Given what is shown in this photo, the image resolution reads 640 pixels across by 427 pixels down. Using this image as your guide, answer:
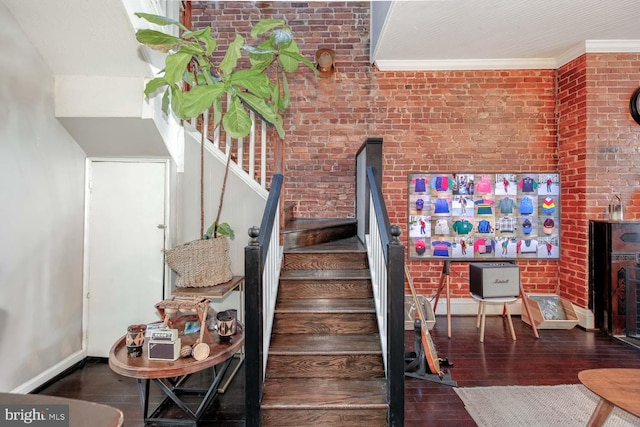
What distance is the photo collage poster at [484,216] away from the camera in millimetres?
4312

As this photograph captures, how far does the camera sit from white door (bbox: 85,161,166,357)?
11.0ft

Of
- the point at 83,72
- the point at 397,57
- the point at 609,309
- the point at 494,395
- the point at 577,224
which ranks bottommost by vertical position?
the point at 494,395

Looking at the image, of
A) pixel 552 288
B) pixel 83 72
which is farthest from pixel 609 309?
pixel 83 72

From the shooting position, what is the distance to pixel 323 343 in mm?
2439

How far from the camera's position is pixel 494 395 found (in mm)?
2609

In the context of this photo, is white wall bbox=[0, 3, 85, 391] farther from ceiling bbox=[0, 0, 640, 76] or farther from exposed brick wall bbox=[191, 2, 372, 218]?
exposed brick wall bbox=[191, 2, 372, 218]

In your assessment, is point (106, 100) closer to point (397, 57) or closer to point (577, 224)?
Answer: point (397, 57)

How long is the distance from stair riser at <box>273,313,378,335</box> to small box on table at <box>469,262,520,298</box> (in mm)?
1660

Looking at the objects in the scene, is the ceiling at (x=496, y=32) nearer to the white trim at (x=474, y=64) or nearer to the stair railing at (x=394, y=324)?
the white trim at (x=474, y=64)

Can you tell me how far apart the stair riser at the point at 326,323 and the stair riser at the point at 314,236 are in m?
0.74

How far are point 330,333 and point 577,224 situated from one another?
11.0 feet

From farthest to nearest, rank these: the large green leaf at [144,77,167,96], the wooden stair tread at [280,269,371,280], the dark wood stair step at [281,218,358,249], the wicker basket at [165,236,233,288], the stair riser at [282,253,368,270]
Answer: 1. the dark wood stair step at [281,218,358,249]
2. the stair riser at [282,253,368,270]
3. the wicker basket at [165,236,233,288]
4. the wooden stair tread at [280,269,371,280]
5. the large green leaf at [144,77,167,96]

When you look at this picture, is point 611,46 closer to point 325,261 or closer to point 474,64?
point 474,64

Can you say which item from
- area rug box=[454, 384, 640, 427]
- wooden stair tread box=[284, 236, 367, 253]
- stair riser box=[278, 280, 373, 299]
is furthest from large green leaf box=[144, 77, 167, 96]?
area rug box=[454, 384, 640, 427]
